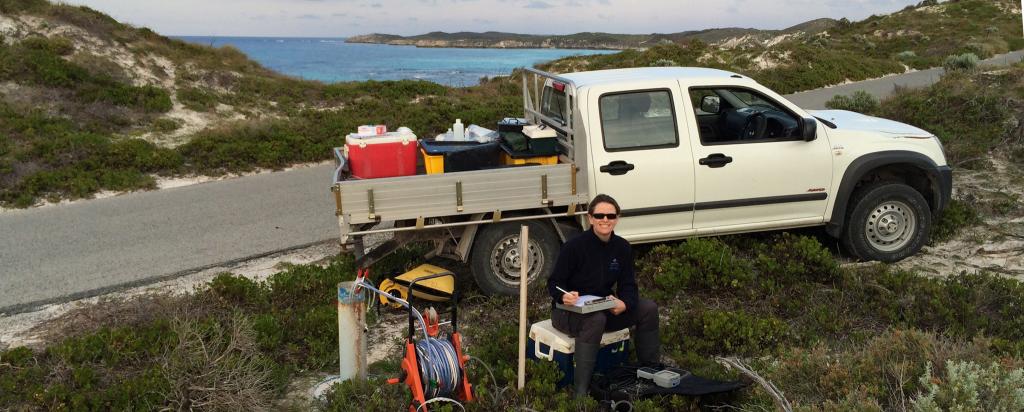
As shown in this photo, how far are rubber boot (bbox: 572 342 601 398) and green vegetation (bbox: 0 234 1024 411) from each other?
148mm

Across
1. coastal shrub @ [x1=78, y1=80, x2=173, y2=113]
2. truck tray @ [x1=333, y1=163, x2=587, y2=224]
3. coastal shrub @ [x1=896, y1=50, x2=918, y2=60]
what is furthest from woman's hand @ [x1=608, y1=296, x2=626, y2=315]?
coastal shrub @ [x1=896, y1=50, x2=918, y2=60]

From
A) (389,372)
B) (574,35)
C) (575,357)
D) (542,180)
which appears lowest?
(389,372)

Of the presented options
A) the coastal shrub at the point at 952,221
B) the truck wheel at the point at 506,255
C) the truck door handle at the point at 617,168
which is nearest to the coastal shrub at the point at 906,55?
the coastal shrub at the point at 952,221

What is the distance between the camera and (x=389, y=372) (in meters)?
5.24

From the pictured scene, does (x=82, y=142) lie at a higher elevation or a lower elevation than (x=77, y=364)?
higher

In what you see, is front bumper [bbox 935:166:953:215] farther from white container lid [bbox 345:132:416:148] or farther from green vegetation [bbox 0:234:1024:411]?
white container lid [bbox 345:132:416:148]

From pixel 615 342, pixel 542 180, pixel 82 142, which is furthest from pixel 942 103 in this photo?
pixel 82 142

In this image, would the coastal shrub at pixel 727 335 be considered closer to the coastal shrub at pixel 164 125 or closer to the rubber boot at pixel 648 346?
the rubber boot at pixel 648 346

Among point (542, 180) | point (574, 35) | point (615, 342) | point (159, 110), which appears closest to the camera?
point (615, 342)

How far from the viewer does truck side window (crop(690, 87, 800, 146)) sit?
684 centimetres

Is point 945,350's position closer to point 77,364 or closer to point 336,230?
point 77,364

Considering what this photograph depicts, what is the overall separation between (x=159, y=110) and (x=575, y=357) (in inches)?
603

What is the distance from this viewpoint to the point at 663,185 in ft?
21.6

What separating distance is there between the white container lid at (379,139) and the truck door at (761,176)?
2.54 metres
